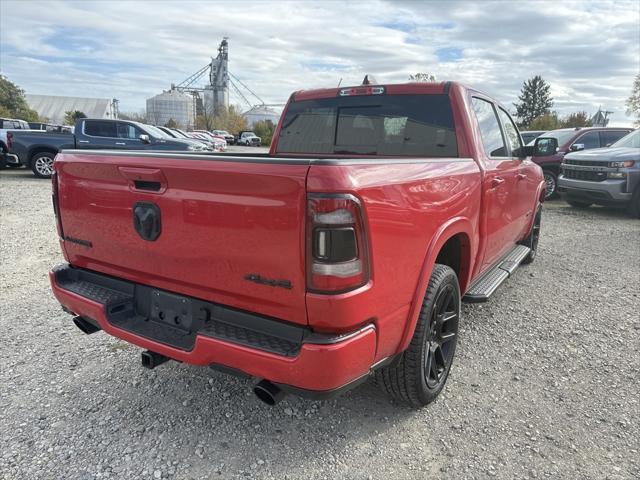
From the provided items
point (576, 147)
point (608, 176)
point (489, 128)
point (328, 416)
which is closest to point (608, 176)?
point (608, 176)

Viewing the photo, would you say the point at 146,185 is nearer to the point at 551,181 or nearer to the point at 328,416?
the point at 328,416

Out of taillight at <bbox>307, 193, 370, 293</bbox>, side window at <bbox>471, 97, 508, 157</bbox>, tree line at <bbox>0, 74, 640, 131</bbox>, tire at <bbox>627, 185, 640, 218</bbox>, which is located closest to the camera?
taillight at <bbox>307, 193, 370, 293</bbox>

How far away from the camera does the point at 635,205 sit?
9664mm

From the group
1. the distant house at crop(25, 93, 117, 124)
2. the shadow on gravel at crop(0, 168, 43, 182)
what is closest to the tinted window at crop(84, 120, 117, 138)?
the shadow on gravel at crop(0, 168, 43, 182)

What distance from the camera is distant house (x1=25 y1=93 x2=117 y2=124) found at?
95.0 meters

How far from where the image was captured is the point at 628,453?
2445mm

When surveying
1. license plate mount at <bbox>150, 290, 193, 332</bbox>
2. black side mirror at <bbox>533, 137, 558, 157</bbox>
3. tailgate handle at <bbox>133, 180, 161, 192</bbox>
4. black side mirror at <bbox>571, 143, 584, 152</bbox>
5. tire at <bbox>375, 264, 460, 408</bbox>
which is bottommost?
tire at <bbox>375, 264, 460, 408</bbox>

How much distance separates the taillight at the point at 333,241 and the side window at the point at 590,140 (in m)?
12.1

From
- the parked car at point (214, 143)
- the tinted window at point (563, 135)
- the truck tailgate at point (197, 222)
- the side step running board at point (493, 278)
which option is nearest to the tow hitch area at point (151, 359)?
the truck tailgate at point (197, 222)

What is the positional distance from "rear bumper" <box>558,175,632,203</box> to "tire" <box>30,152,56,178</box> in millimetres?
14095

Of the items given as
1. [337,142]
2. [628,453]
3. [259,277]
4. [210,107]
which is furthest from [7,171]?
[210,107]

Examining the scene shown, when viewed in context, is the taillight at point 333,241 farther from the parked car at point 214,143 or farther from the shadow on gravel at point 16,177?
the parked car at point 214,143

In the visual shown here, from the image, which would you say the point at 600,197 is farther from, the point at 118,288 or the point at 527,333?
the point at 118,288

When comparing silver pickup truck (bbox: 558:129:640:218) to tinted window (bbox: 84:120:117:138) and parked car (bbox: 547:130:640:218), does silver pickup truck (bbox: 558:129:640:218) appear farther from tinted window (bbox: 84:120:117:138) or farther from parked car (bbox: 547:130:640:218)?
tinted window (bbox: 84:120:117:138)
